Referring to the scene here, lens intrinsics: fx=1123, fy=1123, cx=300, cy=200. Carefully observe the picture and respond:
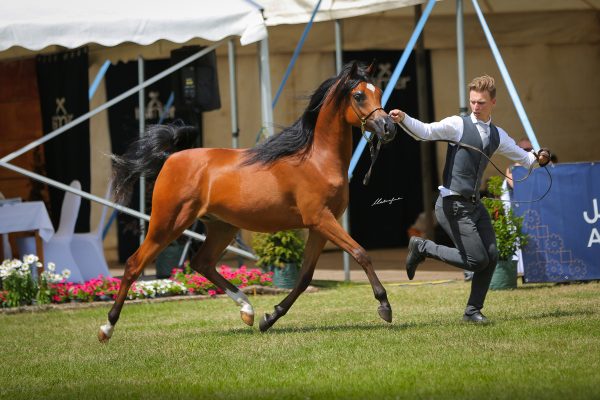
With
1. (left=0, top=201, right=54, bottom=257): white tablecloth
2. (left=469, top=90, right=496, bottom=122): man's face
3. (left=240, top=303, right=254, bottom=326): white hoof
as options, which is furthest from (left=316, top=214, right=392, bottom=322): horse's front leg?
(left=0, top=201, right=54, bottom=257): white tablecloth

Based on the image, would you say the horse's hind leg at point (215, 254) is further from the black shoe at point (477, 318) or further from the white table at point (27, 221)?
the white table at point (27, 221)

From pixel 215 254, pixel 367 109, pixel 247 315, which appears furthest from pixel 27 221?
pixel 367 109

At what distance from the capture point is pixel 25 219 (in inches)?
490

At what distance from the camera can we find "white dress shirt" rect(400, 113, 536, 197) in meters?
7.95

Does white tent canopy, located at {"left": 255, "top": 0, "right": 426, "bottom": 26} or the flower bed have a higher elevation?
white tent canopy, located at {"left": 255, "top": 0, "right": 426, "bottom": 26}

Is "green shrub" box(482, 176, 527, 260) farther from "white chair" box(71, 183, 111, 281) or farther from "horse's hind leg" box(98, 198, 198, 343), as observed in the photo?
"white chair" box(71, 183, 111, 281)

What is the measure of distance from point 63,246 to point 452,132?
6386 mm

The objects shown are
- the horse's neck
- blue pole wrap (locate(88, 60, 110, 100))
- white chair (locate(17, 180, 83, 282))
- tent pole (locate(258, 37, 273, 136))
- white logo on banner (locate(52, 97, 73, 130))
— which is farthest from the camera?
blue pole wrap (locate(88, 60, 110, 100))

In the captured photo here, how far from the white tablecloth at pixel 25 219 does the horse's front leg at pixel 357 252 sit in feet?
17.0

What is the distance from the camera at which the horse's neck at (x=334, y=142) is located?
8.39 meters

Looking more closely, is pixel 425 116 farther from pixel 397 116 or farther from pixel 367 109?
pixel 397 116

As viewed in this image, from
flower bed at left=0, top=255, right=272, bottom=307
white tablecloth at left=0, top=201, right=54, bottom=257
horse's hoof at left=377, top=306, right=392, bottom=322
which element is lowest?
flower bed at left=0, top=255, right=272, bottom=307

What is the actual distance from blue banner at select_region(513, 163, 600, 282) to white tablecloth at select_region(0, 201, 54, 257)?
204 inches

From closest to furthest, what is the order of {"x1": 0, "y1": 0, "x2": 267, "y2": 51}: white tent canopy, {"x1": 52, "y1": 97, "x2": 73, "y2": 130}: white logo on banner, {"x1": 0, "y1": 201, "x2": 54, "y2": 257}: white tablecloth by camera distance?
{"x1": 0, "y1": 0, "x2": 267, "y2": 51}: white tent canopy
{"x1": 0, "y1": 201, "x2": 54, "y2": 257}: white tablecloth
{"x1": 52, "y1": 97, "x2": 73, "y2": 130}: white logo on banner
